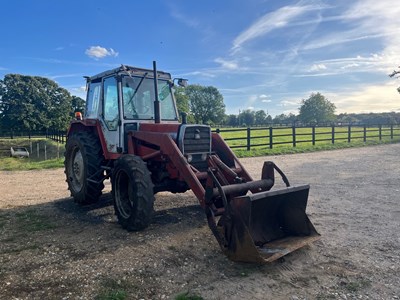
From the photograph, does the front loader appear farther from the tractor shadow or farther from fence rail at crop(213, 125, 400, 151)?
fence rail at crop(213, 125, 400, 151)

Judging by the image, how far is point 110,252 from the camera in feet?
14.0

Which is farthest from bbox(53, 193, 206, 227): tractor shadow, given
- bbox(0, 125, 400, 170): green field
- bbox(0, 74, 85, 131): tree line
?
bbox(0, 74, 85, 131): tree line

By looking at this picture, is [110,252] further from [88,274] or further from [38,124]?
[38,124]

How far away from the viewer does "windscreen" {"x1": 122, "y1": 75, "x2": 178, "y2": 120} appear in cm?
592

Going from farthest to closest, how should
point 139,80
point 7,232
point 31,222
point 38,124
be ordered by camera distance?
point 38,124, point 139,80, point 31,222, point 7,232

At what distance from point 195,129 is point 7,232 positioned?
11.3ft

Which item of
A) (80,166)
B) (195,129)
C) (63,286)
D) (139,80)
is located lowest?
(63,286)

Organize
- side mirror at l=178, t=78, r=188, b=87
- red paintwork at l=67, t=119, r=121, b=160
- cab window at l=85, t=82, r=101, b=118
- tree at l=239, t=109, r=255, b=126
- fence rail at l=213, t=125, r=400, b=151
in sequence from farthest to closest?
tree at l=239, t=109, r=255, b=126 → fence rail at l=213, t=125, r=400, b=151 → cab window at l=85, t=82, r=101, b=118 → side mirror at l=178, t=78, r=188, b=87 → red paintwork at l=67, t=119, r=121, b=160

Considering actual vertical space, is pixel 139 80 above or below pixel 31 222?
above

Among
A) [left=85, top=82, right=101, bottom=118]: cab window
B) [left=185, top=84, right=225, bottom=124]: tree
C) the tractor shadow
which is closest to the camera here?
the tractor shadow

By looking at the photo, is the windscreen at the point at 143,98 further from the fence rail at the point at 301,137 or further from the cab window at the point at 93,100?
the fence rail at the point at 301,137

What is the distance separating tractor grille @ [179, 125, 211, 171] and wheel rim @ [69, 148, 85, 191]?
2.38 meters

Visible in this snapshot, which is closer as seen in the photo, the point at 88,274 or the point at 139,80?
the point at 88,274

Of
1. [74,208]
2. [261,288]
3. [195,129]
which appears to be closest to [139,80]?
[195,129]
